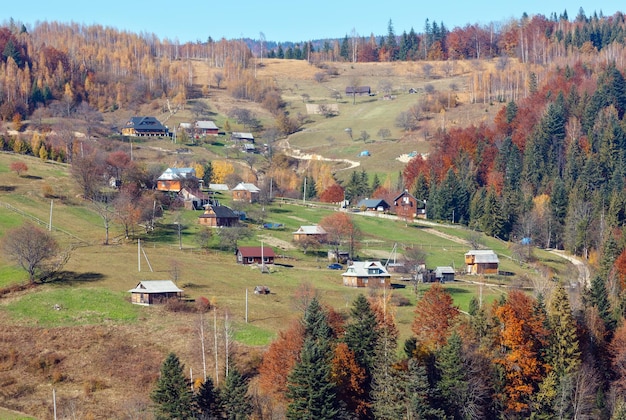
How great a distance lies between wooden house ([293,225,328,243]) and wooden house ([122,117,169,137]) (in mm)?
60327

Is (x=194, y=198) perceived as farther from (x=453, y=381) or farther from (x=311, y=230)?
(x=453, y=381)

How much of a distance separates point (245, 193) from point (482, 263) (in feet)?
110

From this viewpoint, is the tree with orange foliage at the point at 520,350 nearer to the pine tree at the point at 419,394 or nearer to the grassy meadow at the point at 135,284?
the pine tree at the point at 419,394

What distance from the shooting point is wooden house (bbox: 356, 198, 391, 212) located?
115 m

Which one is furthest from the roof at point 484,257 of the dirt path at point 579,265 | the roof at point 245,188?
the roof at point 245,188

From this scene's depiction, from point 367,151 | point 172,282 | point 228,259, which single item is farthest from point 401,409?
point 367,151

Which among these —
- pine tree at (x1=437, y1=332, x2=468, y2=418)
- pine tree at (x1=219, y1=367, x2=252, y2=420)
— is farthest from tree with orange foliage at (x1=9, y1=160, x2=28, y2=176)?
pine tree at (x1=437, y1=332, x2=468, y2=418)

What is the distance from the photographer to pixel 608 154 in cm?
12475

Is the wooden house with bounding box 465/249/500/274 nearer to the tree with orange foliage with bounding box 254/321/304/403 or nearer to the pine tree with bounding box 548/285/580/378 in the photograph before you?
the pine tree with bounding box 548/285/580/378

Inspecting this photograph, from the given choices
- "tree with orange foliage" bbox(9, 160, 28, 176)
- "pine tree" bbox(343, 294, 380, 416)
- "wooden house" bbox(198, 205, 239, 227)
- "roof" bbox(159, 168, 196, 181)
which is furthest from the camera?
"roof" bbox(159, 168, 196, 181)

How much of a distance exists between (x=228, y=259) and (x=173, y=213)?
1629 centimetres

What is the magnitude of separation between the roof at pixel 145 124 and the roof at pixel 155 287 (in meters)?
80.6

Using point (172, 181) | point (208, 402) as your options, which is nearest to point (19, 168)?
point (172, 181)

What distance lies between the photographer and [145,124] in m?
148
